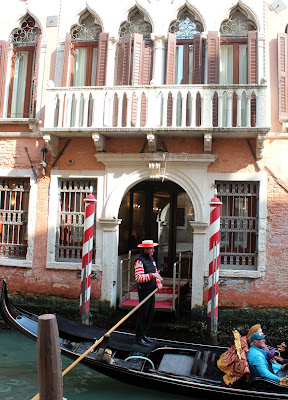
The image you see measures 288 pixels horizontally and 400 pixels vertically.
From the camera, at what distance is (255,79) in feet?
→ 24.1

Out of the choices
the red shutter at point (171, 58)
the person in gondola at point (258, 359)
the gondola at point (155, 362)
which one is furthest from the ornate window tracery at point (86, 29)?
the person in gondola at point (258, 359)

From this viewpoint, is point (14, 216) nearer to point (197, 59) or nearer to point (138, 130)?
point (138, 130)

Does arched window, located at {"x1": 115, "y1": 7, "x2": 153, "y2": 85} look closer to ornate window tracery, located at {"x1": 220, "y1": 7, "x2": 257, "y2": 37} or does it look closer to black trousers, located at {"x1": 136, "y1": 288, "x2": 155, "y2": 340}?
ornate window tracery, located at {"x1": 220, "y1": 7, "x2": 257, "y2": 37}

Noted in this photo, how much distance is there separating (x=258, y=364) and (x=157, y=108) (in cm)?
457

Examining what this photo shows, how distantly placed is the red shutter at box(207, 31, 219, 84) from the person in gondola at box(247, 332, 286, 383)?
15.7 feet

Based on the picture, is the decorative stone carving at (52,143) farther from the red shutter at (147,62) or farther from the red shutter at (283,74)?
the red shutter at (283,74)

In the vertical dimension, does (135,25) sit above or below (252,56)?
above

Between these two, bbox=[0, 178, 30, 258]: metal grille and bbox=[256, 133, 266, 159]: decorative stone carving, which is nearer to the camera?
bbox=[256, 133, 266, 159]: decorative stone carving

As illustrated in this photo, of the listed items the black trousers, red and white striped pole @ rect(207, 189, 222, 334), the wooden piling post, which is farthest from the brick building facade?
the wooden piling post

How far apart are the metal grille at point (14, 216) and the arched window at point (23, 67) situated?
1417 mm

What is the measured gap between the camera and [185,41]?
786 cm

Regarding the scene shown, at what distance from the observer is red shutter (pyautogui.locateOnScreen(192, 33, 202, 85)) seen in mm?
7531

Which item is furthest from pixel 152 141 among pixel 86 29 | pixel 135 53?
pixel 86 29

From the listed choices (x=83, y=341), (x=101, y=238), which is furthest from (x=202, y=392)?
(x=101, y=238)
